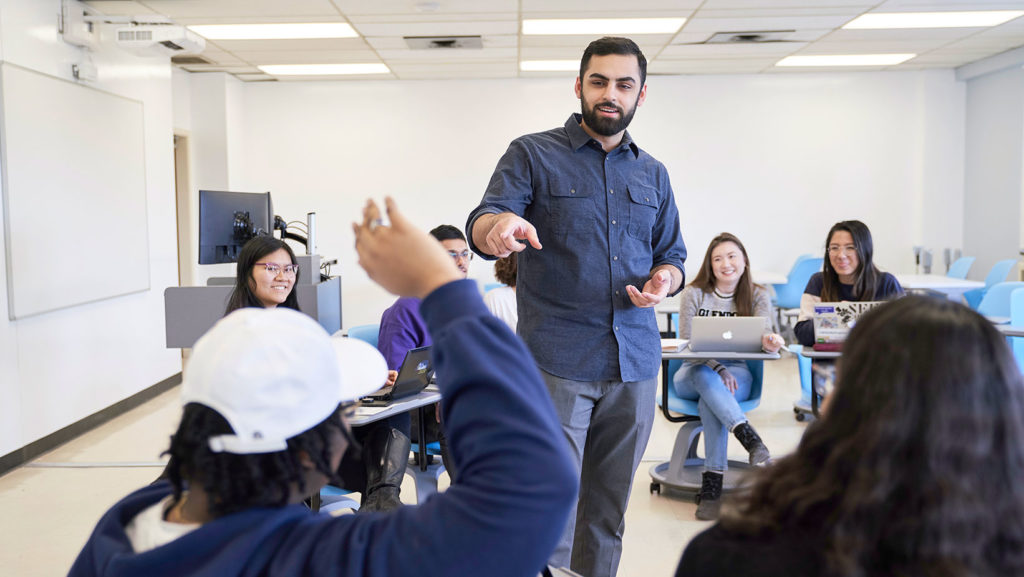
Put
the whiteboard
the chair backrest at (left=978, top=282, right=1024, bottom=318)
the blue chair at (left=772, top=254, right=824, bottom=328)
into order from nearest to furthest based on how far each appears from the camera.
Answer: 1. the whiteboard
2. the chair backrest at (left=978, top=282, right=1024, bottom=318)
3. the blue chair at (left=772, top=254, right=824, bottom=328)

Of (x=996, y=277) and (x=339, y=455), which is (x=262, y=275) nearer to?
(x=339, y=455)

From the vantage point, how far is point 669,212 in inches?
94.4

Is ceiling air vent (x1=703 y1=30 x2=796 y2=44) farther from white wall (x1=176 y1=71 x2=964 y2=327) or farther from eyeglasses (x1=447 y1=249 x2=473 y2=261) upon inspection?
eyeglasses (x1=447 y1=249 x2=473 y2=261)

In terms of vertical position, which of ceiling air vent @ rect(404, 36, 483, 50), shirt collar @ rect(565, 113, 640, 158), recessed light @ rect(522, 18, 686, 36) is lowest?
shirt collar @ rect(565, 113, 640, 158)

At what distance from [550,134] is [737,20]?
4410mm

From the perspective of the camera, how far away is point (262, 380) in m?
0.79

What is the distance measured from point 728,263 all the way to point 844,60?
462 cm

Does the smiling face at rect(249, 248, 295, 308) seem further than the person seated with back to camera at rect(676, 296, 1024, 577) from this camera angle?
Yes

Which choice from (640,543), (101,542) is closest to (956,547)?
(101,542)

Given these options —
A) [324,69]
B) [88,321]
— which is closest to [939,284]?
[324,69]

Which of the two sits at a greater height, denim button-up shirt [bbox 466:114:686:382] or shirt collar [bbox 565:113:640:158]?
shirt collar [bbox 565:113:640:158]

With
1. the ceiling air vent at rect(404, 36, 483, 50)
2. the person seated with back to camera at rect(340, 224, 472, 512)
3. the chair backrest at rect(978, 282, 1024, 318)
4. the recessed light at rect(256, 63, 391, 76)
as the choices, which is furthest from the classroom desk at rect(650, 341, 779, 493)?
the recessed light at rect(256, 63, 391, 76)

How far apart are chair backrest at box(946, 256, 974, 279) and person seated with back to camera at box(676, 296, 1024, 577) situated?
7.77m

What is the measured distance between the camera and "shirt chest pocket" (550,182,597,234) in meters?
2.20
